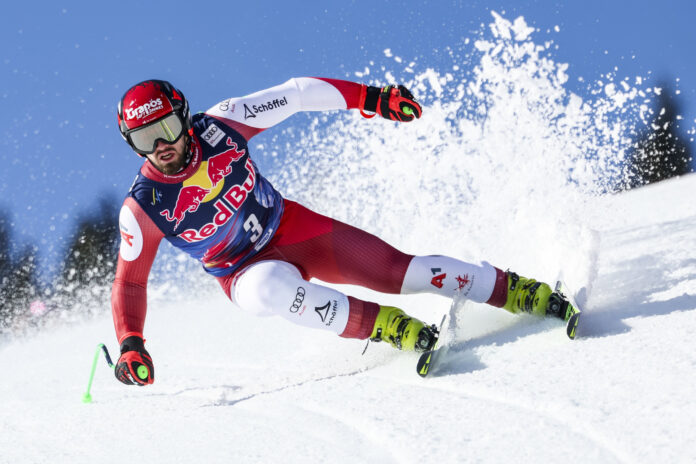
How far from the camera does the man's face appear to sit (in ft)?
11.0

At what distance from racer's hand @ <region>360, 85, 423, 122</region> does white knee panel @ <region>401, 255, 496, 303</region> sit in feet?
2.92

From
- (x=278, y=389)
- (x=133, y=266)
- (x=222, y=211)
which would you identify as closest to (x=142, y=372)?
(x=133, y=266)

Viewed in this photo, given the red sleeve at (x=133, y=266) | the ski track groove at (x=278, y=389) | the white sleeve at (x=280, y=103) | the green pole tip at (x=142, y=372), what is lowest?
the green pole tip at (x=142, y=372)

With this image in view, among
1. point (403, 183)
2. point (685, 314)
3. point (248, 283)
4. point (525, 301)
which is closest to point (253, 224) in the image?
point (248, 283)

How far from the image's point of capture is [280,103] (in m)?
3.96

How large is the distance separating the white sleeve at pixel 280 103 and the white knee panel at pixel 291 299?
0.92 m

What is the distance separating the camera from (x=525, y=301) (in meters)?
3.51

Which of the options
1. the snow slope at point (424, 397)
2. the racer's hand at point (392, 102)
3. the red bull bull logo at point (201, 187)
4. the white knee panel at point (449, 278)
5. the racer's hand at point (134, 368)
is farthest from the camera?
the racer's hand at point (392, 102)

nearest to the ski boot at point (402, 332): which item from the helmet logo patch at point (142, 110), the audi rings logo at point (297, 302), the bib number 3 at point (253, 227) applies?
the audi rings logo at point (297, 302)

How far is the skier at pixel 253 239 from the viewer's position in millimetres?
3322

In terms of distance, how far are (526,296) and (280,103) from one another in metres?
1.72

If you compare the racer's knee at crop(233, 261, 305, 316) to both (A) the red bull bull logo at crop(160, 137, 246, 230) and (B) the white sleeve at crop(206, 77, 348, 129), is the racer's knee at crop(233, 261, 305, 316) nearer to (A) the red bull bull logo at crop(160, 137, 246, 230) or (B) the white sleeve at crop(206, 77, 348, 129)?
(A) the red bull bull logo at crop(160, 137, 246, 230)

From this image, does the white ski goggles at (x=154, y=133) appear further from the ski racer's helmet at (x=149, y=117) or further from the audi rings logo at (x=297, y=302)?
the audi rings logo at (x=297, y=302)

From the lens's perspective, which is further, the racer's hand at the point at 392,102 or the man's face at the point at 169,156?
the racer's hand at the point at 392,102
